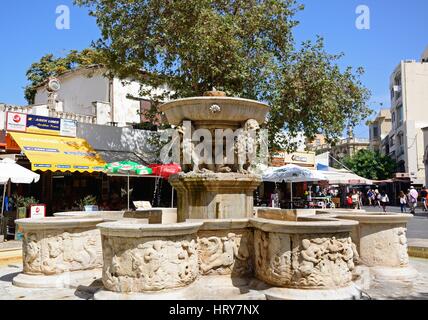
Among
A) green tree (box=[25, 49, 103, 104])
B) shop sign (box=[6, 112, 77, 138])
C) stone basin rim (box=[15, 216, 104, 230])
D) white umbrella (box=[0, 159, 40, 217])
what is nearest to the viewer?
stone basin rim (box=[15, 216, 104, 230])

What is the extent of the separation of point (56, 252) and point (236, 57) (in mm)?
10452

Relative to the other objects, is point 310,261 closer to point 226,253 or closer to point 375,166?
point 226,253

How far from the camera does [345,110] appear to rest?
56.4ft

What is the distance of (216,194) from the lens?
22.4 feet

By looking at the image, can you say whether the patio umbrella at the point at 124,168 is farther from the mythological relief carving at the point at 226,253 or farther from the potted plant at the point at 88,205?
the mythological relief carving at the point at 226,253

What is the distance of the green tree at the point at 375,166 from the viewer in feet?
153

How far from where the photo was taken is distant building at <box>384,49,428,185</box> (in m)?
41.5

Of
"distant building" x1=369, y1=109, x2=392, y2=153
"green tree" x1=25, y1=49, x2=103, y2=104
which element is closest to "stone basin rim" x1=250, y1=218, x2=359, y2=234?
"green tree" x1=25, y1=49, x2=103, y2=104

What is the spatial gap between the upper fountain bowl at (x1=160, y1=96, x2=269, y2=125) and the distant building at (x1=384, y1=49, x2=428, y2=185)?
3765 cm

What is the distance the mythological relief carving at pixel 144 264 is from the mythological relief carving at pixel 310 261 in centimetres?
121

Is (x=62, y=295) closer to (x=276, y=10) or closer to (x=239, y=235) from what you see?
(x=239, y=235)

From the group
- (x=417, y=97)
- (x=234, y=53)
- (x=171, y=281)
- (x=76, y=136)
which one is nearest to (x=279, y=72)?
(x=234, y=53)

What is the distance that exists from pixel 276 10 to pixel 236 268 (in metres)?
13.1

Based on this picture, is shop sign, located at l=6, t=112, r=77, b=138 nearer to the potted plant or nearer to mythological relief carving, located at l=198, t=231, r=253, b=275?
the potted plant
